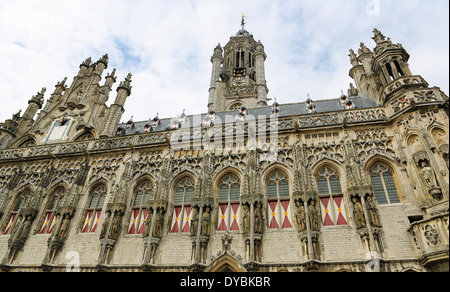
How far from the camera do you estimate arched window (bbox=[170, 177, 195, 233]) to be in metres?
13.0

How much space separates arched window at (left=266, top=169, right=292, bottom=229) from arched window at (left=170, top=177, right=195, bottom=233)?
3.95 metres

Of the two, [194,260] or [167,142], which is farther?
[167,142]

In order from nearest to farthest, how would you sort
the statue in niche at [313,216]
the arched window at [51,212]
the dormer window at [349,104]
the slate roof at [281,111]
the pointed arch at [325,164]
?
1. the statue in niche at [313,216]
2. the pointed arch at [325,164]
3. the arched window at [51,212]
4. the dormer window at [349,104]
5. the slate roof at [281,111]

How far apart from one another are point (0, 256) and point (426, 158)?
2060cm

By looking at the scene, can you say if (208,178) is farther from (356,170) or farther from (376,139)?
(376,139)

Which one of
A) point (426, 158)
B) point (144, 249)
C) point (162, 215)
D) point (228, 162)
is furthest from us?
point (228, 162)

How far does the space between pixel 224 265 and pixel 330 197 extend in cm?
561

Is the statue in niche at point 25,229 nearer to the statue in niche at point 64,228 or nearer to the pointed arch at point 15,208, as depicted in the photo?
the pointed arch at point 15,208

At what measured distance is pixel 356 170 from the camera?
40.4 ft

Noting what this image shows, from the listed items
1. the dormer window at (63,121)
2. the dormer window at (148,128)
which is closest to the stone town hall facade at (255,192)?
the dormer window at (63,121)

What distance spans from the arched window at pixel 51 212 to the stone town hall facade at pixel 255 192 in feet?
0.21

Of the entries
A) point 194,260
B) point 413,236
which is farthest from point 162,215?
→ point 413,236

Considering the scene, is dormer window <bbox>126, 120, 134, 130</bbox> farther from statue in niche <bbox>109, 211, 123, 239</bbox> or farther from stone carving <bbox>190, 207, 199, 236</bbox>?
stone carving <bbox>190, 207, 199, 236</bbox>

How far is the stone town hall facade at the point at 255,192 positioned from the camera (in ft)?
35.5
